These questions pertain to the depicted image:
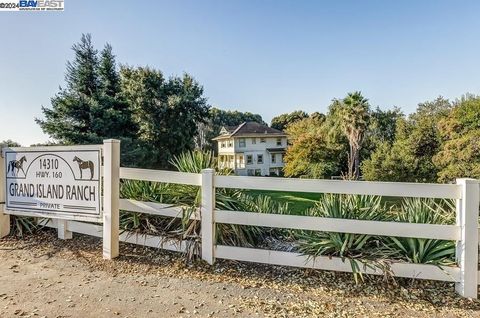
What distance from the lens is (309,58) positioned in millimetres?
16047

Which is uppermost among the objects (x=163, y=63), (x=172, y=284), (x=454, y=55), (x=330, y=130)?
(x=163, y=63)

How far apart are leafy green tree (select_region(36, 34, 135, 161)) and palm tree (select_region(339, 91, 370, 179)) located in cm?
1828

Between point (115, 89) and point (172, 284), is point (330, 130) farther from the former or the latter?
point (172, 284)

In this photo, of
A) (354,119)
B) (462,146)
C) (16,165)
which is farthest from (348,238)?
(354,119)

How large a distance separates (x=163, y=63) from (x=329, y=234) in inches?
939

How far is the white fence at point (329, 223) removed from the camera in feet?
9.25

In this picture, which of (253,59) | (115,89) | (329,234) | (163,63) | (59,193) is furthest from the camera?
(163,63)

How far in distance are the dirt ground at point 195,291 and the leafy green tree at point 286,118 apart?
52.2m

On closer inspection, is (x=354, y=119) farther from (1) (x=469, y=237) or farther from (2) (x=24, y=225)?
(2) (x=24, y=225)

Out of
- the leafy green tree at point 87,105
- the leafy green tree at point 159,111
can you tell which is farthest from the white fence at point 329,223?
the leafy green tree at point 159,111

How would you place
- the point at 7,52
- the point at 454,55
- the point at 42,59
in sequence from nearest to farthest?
1. the point at 7,52
2. the point at 42,59
3. the point at 454,55

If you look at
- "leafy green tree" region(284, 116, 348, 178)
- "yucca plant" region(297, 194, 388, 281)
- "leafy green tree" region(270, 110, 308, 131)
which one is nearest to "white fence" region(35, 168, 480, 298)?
"yucca plant" region(297, 194, 388, 281)

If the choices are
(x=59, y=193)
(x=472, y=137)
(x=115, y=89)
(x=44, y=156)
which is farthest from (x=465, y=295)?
(x=115, y=89)

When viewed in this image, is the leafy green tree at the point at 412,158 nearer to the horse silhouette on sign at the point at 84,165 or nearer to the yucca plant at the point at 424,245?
the yucca plant at the point at 424,245
